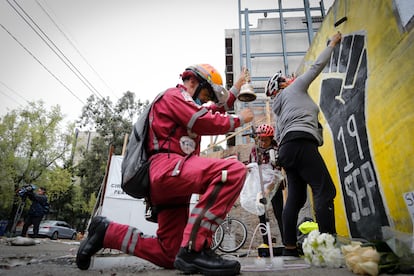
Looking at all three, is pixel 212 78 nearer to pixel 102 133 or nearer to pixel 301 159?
pixel 301 159

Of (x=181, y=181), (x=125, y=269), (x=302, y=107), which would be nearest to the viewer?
(x=181, y=181)

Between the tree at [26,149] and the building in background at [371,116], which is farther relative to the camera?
the tree at [26,149]

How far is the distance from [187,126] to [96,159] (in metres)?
25.8

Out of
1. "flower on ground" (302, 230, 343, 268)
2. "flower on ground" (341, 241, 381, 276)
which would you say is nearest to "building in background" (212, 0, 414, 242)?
"flower on ground" (341, 241, 381, 276)

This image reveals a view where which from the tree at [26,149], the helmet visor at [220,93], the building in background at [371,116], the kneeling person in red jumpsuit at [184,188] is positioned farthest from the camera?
the tree at [26,149]

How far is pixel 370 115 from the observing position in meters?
2.54

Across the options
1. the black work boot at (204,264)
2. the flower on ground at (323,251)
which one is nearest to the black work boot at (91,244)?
the black work boot at (204,264)

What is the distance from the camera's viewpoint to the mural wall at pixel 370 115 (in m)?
2.05

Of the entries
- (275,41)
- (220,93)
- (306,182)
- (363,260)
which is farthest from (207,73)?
(275,41)

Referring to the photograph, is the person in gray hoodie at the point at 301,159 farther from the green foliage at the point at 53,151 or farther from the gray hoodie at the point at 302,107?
the green foliage at the point at 53,151

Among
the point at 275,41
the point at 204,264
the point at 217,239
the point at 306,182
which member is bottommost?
the point at 217,239

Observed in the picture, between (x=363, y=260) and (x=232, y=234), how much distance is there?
15.3 feet

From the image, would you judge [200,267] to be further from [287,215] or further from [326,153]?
[326,153]

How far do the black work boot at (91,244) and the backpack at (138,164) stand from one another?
321 mm
